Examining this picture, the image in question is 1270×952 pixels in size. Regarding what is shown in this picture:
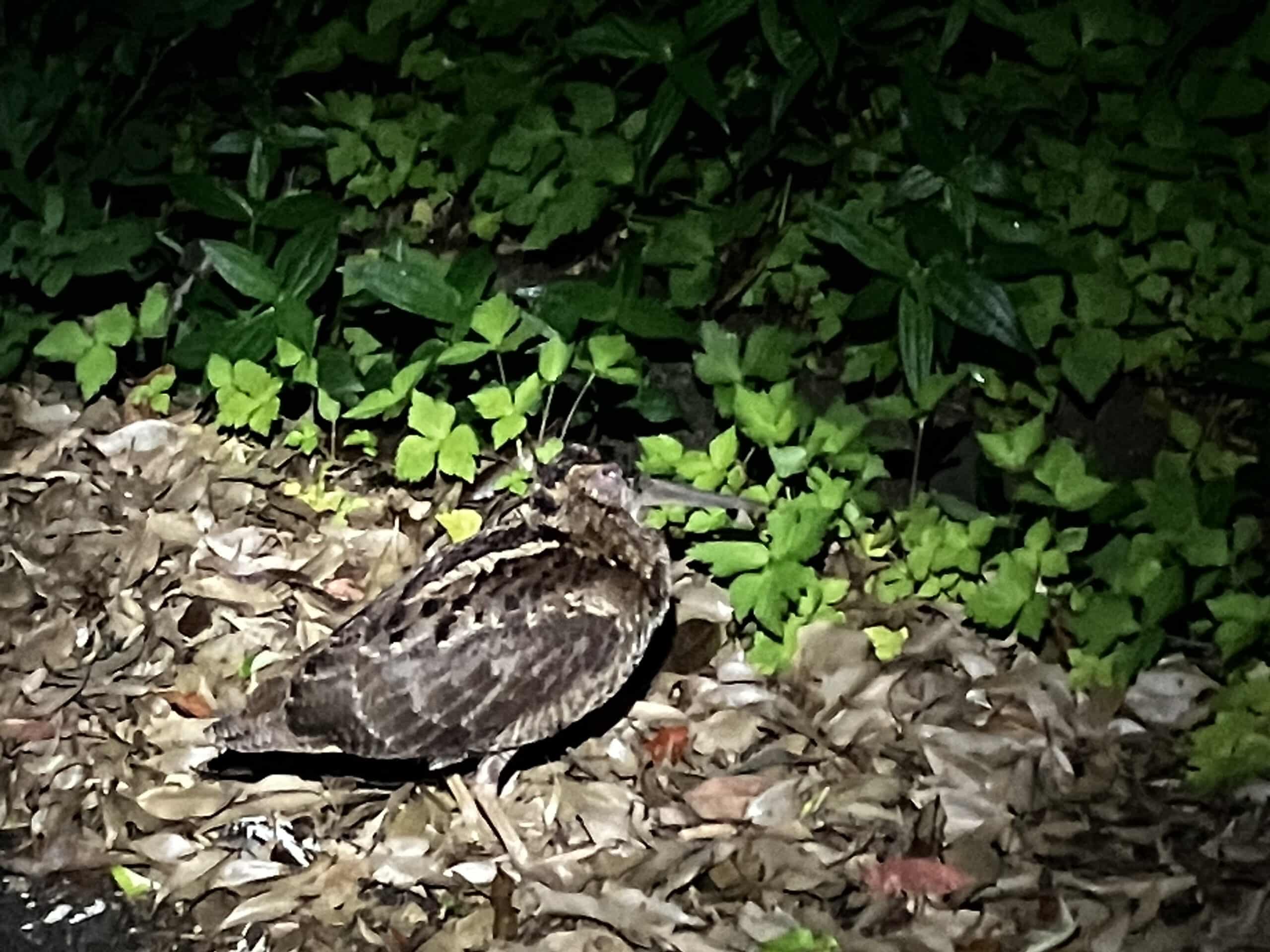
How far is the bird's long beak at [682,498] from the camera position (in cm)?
386

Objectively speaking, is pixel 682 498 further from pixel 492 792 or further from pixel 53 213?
pixel 53 213

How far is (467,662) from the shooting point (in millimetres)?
3336

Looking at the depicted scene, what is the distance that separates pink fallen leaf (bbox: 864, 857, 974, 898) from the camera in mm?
3344

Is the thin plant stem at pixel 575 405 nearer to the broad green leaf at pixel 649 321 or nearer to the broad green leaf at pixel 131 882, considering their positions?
the broad green leaf at pixel 649 321

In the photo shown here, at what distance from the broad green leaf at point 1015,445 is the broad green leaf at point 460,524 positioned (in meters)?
1.28

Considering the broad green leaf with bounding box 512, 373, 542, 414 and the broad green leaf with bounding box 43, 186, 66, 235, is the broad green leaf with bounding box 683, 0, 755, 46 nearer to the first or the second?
the broad green leaf with bounding box 512, 373, 542, 414

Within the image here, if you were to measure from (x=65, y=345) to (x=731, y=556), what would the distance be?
2000mm

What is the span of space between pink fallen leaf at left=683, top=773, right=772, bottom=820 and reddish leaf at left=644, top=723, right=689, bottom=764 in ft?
0.35

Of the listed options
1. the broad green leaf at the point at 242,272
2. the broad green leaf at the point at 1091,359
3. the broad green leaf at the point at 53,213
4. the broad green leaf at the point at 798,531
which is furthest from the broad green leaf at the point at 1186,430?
the broad green leaf at the point at 53,213

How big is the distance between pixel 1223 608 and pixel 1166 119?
1395 mm

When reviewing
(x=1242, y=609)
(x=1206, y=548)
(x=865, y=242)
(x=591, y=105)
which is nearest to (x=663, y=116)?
(x=591, y=105)

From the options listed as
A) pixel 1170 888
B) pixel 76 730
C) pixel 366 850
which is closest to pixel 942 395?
pixel 1170 888

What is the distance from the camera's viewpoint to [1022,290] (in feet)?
13.5

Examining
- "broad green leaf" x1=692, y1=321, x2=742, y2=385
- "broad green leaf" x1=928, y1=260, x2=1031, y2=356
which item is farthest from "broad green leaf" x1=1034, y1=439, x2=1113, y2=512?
"broad green leaf" x1=692, y1=321, x2=742, y2=385
